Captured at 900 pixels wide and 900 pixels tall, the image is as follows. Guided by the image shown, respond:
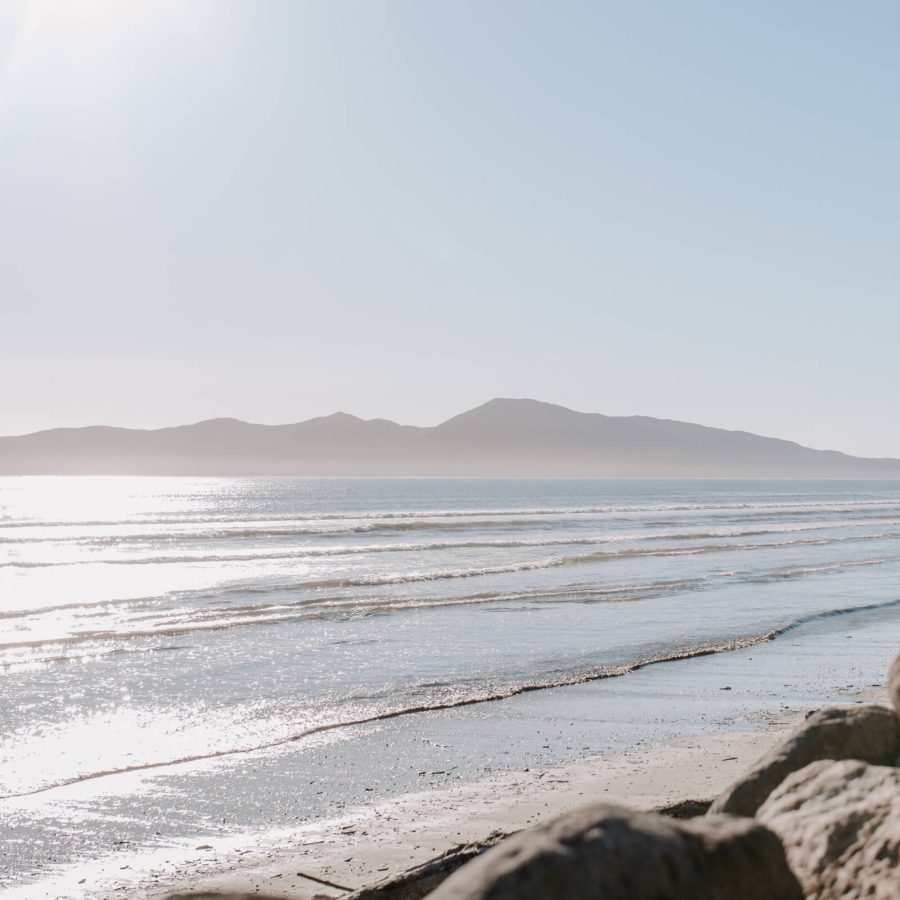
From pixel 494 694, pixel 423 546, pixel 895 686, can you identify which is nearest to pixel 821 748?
pixel 895 686

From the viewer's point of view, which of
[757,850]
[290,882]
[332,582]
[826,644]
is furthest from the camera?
[332,582]

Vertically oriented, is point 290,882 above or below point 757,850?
below

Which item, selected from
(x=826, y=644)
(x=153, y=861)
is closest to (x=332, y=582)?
(x=826, y=644)

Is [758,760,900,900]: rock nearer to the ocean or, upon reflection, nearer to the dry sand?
the dry sand

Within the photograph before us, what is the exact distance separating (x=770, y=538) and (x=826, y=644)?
90.0 feet

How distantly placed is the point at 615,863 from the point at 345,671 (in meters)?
10.3

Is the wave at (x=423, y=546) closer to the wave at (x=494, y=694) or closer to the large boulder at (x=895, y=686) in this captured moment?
the wave at (x=494, y=694)

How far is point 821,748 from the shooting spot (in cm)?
461

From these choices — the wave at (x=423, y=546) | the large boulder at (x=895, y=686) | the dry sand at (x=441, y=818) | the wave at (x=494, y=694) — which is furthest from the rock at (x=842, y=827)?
the wave at (x=423, y=546)

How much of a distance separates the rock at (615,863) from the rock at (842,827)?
0.50 meters

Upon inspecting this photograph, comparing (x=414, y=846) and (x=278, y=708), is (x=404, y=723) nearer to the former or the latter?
(x=278, y=708)

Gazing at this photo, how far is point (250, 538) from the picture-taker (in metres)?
40.8

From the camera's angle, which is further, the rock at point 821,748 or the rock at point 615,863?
the rock at point 821,748

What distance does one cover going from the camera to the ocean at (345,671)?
7.56 metres
